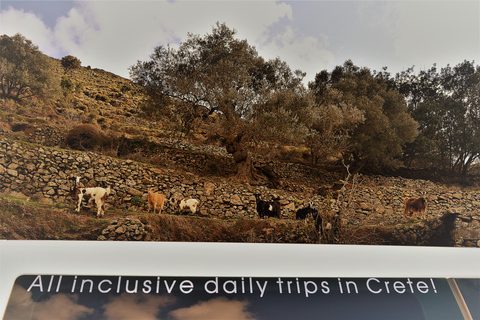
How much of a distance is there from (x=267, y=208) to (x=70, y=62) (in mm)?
2146

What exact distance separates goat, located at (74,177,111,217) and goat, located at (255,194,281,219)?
4.44 ft

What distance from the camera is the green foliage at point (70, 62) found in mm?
2615

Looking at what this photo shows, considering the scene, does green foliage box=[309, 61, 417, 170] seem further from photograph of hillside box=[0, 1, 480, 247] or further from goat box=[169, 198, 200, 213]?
goat box=[169, 198, 200, 213]

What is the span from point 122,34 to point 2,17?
92 centimetres

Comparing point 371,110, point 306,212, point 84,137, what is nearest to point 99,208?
point 84,137

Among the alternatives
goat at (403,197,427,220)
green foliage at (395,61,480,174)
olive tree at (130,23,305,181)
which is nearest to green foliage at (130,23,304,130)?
olive tree at (130,23,305,181)

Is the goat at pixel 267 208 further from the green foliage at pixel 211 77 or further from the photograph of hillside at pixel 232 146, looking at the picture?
the green foliage at pixel 211 77

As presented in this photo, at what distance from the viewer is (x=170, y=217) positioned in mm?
2715

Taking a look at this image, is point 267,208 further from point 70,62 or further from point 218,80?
point 70,62

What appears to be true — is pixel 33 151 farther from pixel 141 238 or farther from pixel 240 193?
pixel 240 193

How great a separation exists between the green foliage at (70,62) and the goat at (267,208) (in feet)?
6.39

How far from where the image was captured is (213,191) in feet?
9.31

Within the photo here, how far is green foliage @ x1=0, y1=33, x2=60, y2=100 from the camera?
2.49m

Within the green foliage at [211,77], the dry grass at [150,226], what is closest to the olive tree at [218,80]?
the green foliage at [211,77]
